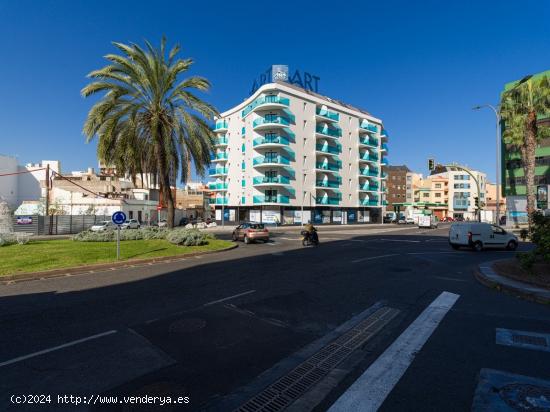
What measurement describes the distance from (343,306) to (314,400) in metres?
3.57

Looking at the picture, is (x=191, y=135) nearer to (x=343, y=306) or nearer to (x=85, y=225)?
(x=343, y=306)

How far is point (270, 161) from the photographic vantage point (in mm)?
52781

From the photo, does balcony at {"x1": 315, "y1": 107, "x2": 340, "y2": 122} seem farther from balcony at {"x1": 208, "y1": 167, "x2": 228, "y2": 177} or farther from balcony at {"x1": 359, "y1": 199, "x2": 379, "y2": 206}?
balcony at {"x1": 208, "y1": 167, "x2": 228, "y2": 177}

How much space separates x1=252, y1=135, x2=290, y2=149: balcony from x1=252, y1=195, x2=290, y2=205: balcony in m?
8.60

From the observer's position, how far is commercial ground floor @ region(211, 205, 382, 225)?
5219 cm

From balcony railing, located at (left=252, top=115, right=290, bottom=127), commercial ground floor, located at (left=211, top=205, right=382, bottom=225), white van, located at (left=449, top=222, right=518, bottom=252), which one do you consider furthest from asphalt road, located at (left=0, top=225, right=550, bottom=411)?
balcony railing, located at (left=252, top=115, right=290, bottom=127)

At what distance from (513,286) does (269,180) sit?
44675 mm

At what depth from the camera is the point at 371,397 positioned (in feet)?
11.1

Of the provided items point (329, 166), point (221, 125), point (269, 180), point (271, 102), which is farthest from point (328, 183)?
point (221, 125)

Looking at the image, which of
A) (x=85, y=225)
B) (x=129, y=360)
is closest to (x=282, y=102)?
(x=85, y=225)

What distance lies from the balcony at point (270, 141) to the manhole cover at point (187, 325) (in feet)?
154

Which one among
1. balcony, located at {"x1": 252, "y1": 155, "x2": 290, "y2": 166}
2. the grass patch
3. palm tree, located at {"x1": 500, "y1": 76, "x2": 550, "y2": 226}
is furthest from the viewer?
balcony, located at {"x1": 252, "y1": 155, "x2": 290, "y2": 166}

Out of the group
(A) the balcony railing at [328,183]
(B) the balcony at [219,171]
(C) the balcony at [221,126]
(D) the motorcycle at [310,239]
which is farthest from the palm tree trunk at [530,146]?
(C) the balcony at [221,126]

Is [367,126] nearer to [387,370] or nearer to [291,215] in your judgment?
[291,215]
